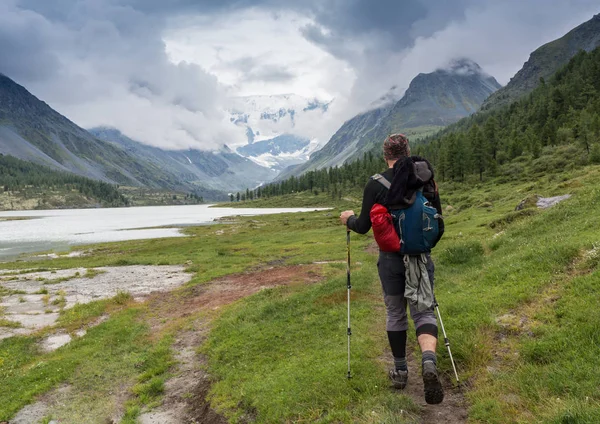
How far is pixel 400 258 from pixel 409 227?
0.78 meters

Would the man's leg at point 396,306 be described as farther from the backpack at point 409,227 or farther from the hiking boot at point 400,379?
the backpack at point 409,227

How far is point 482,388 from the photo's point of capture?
7816mm


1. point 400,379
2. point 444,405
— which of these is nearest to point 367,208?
point 400,379

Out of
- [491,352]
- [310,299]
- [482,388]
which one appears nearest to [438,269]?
[310,299]

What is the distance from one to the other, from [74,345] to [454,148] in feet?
403

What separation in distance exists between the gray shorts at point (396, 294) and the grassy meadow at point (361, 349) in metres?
1.68

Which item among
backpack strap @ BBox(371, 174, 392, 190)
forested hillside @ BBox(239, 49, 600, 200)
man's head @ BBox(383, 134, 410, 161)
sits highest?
forested hillside @ BBox(239, 49, 600, 200)

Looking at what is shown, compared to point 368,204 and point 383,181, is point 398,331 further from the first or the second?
point 383,181

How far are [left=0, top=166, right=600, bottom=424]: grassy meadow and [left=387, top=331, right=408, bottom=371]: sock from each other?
651 millimetres

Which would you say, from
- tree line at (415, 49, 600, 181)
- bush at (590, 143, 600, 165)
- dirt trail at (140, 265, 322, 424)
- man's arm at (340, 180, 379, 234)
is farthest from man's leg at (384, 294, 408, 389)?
tree line at (415, 49, 600, 181)

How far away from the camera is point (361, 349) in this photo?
10984mm

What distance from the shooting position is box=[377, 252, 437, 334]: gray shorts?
8.17m

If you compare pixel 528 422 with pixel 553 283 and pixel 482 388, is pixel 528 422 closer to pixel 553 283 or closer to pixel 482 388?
pixel 482 388

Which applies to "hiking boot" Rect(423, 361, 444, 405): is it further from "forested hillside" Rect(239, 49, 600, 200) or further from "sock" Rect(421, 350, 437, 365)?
"forested hillside" Rect(239, 49, 600, 200)
